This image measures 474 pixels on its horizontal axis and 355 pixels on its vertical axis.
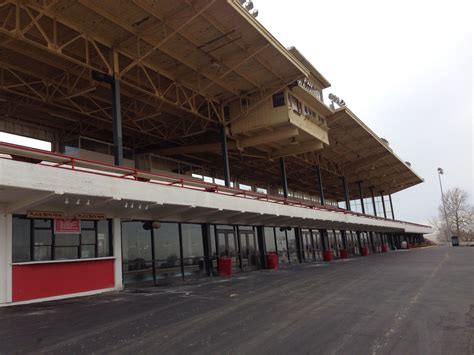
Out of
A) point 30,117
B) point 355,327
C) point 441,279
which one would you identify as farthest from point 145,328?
point 30,117

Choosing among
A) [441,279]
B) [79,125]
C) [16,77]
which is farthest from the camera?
[79,125]

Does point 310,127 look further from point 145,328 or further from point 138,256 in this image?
point 145,328

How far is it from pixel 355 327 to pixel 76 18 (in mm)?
14096

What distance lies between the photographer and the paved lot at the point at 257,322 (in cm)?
599

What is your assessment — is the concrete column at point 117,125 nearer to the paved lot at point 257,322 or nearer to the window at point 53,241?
the window at point 53,241

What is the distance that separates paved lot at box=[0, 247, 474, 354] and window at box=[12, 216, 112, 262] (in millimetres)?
1759

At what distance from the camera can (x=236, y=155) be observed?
32.2 m

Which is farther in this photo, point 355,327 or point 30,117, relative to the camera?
point 30,117

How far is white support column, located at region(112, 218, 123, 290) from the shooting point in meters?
14.1

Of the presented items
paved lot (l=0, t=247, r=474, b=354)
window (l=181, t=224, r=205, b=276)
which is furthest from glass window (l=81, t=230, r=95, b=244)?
window (l=181, t=224, r=205, b=276)

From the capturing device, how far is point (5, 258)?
35.9 ft

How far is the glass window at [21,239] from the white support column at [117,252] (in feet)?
10.3

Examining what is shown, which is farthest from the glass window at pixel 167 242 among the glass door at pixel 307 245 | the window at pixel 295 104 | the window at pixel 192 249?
the glass door at pixel 307 245

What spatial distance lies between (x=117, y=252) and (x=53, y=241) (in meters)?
2.54
